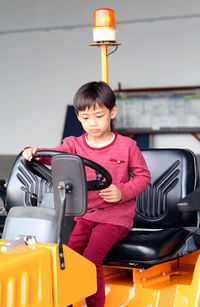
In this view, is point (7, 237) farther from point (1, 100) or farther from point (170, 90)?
point (1, 100)

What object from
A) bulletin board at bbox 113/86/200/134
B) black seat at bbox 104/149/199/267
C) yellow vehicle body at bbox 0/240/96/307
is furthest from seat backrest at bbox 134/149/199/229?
bulletin board at bbox 113/86/200/134

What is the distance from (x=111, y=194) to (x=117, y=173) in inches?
8.5

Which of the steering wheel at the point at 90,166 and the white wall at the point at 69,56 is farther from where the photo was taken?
the white wall at the point at 69,56

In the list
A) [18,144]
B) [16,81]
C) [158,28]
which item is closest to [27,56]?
[16,81]

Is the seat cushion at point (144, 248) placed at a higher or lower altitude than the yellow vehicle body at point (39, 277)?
Answer: lower

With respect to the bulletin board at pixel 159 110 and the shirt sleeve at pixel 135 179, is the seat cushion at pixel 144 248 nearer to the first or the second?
the shirt sleeve at pixel 135 179

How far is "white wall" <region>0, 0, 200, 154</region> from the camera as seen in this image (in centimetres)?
902

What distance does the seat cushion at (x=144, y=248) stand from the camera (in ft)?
6.98

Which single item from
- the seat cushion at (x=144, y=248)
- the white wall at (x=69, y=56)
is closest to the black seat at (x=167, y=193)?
the seat cushion at (x=144, y=248)

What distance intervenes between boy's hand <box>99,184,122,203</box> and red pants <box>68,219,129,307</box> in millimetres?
149

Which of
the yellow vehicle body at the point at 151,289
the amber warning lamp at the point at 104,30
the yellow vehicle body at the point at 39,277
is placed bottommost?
the yellow vehicle body at the point at 151,289

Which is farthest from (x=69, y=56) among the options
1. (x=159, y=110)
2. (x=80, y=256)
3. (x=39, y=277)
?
(x=39, y=277)

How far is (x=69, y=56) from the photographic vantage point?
9.82m

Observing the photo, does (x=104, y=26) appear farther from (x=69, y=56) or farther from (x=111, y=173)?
(x=69, y=56)
